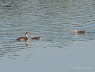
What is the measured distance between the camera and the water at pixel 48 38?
31.2 metres

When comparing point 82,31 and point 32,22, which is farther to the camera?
point 32,22

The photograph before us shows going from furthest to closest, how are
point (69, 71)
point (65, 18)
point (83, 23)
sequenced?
point (65, 18), point (83, 23), point (69, 71)

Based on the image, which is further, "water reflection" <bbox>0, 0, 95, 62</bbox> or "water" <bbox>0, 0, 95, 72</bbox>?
"water reflection" <bbox>0, 0, 95, 62</bbox>

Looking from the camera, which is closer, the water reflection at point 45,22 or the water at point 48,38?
the water at point 48,38

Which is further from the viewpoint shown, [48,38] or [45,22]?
[45,22]

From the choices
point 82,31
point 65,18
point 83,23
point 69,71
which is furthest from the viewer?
point 65,18

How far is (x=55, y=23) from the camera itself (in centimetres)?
4800

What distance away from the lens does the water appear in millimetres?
31188

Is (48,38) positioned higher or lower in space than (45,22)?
lower

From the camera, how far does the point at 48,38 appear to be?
4038 cm

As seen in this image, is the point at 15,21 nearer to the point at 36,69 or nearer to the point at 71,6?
the point at 71,6

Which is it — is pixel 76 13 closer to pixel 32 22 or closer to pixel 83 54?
pixel 32 22

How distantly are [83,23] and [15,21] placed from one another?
7665mm

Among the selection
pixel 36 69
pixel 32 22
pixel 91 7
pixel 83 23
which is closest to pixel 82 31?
pixel 83 23
